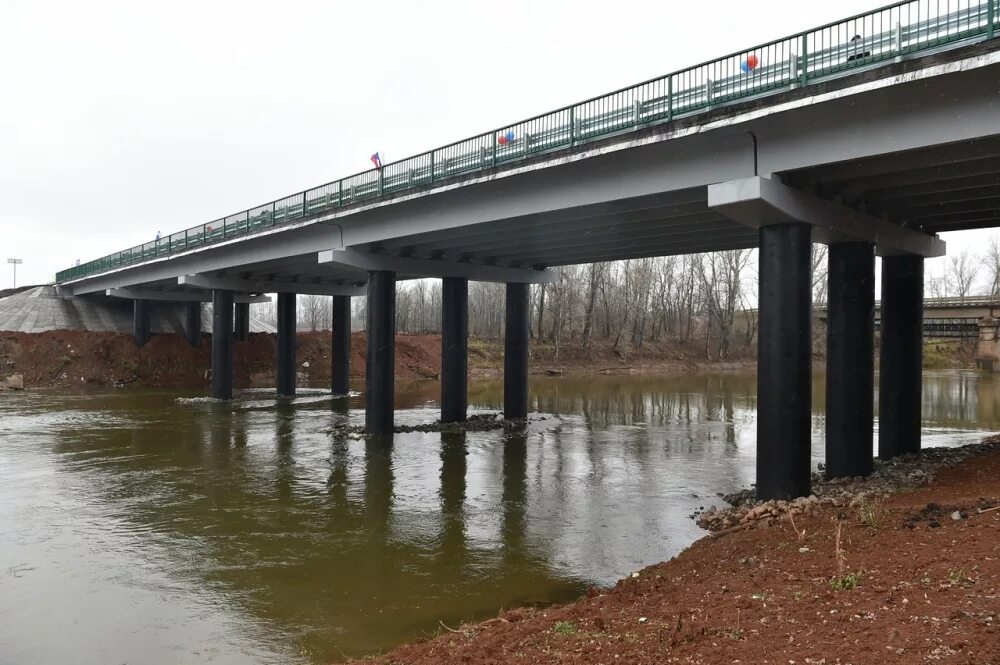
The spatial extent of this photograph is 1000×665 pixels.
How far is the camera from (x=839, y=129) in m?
12.8

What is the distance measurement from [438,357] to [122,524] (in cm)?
5306

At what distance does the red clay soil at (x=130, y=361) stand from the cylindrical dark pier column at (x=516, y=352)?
1199 inches

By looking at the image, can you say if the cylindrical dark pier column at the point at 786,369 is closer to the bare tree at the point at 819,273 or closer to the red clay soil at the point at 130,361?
the red clay soil at the point at 130,361

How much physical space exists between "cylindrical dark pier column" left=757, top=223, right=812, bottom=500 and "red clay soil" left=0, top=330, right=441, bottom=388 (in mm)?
47331

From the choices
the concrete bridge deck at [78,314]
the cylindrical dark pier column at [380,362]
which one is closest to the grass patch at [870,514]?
the cylindrical dark pier column at [380,362]

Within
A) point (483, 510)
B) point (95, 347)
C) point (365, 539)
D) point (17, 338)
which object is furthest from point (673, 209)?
point (17, 338)

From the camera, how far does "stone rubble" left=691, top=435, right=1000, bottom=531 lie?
12203 mm

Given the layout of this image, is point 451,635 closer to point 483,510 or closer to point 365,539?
point 365,539

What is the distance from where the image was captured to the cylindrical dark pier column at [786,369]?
13906 mm

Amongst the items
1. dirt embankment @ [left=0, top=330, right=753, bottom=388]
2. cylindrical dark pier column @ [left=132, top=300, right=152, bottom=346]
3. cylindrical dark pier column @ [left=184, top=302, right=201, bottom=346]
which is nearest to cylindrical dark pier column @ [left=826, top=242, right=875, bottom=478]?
dirt embankment @ [left=0, top=330, right=753, bottom=388]

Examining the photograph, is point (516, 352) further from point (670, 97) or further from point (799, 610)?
point (799, 610)

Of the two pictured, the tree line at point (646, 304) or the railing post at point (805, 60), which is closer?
the railing post at point (805, 60)

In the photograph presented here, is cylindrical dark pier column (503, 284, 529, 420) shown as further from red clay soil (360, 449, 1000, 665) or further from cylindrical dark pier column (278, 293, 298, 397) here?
red clay soil (360, 449, 1000, 665)

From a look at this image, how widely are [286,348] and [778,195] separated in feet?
121
